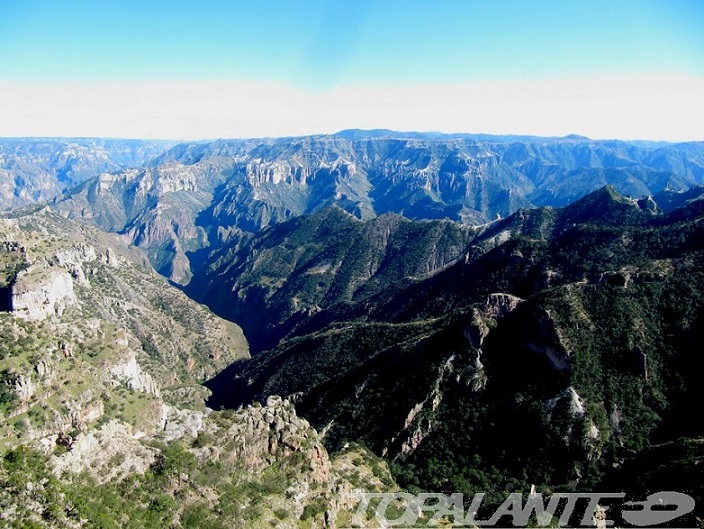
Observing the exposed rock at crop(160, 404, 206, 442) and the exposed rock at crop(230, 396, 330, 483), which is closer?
the exposed rock at crop(160, 404, 206, 442)

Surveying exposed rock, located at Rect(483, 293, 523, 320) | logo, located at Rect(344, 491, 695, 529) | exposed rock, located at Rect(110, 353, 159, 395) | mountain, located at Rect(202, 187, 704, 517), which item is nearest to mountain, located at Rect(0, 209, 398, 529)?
exposed rock, located at Rect(110, 353, 159, 395)

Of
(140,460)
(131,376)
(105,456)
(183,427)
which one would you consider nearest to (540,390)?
(183,427)

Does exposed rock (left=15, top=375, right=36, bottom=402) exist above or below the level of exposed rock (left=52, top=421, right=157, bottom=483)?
below

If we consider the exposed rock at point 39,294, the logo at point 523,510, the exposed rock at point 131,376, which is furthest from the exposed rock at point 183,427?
the exposed rock at point 39,294

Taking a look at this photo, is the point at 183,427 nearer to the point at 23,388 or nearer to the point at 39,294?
the point at 23,388

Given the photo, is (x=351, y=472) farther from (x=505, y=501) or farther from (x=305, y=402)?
(x=305, y=402)


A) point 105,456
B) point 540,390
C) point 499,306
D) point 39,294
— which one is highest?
point 105,456

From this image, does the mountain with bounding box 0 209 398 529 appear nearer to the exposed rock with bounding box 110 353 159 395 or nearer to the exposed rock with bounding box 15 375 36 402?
the exposed rock with bounding box 15 375 36 402

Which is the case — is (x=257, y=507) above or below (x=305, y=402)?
above

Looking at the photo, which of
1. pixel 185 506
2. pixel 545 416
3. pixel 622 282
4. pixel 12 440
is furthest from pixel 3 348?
pixel 622 282
